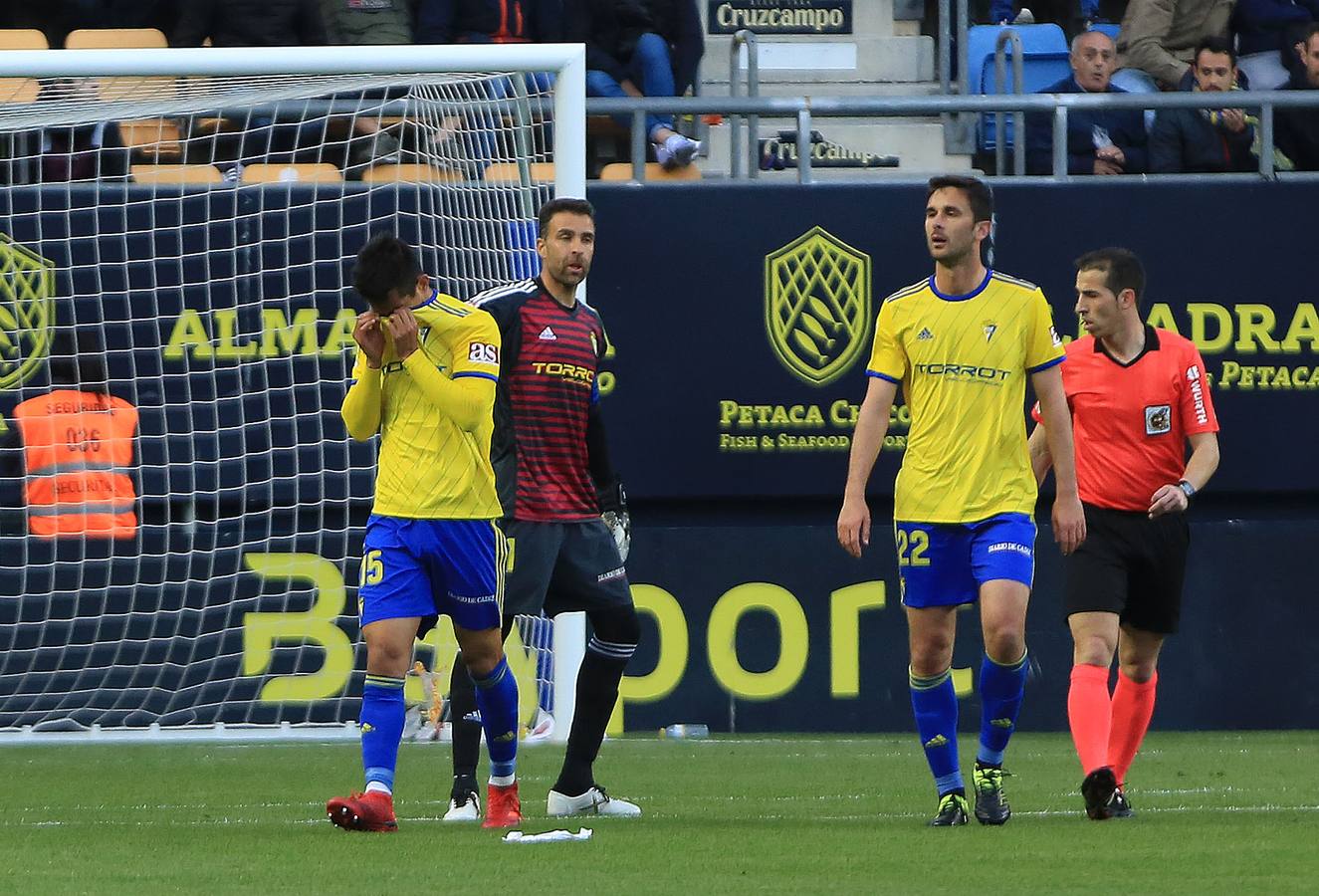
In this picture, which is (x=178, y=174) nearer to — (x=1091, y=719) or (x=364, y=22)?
(x=364, y=22)

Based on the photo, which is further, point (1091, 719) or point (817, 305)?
point (817, 305)

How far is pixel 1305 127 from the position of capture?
11789 millimetres

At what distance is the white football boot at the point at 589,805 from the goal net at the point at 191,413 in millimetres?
3567

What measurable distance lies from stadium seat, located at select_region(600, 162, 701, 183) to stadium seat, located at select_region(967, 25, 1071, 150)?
2440 millimetres

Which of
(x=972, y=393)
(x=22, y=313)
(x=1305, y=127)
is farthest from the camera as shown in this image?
(x=1305, y=127)

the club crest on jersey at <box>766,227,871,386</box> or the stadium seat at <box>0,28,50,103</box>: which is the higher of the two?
the stadium seat at <box>0,28,50,103</box>

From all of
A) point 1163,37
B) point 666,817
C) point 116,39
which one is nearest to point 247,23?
point 116,39

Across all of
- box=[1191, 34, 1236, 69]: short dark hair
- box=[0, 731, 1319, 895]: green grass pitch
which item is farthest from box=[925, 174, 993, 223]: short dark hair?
box=[1191, 34, 1236, 69]: short dark hair

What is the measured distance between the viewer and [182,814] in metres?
6.98

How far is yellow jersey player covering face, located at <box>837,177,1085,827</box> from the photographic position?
6.42 m

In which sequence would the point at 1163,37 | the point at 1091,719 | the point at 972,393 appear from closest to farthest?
the point at 972,393 < the point at 1091,719 < the point at 1163,37

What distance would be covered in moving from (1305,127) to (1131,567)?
18.7 feet

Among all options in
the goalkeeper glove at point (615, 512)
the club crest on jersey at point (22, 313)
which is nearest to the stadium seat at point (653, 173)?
the club crest on jersey at point (22, 313)

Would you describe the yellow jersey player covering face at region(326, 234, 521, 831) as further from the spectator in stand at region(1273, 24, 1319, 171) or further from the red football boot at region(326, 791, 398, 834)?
the spectator in stand at region(1273, 24, 1319, 171)
